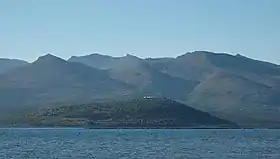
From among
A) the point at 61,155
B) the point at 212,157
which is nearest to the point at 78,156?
the point at 61,155

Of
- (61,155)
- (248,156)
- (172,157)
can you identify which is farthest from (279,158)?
(61,155)

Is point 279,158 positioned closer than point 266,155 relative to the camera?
Yes

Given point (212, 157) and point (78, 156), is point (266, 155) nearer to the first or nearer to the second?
point (212, 157)

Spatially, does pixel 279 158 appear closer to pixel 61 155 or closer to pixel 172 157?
pixel 172 157

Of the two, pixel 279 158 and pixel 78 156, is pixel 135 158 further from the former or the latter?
pixel 279 158

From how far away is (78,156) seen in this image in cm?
8212

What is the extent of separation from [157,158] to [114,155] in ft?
23.9

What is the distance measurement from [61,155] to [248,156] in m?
21.1

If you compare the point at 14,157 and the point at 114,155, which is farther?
the point at 114,155

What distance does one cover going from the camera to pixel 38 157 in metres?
79.7

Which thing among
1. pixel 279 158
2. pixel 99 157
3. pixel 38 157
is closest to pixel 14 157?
→ pixel 38 157

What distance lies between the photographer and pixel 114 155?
85.0 metres

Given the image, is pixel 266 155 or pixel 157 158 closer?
pixel 157 158

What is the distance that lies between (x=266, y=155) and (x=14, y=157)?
29.0 metres
